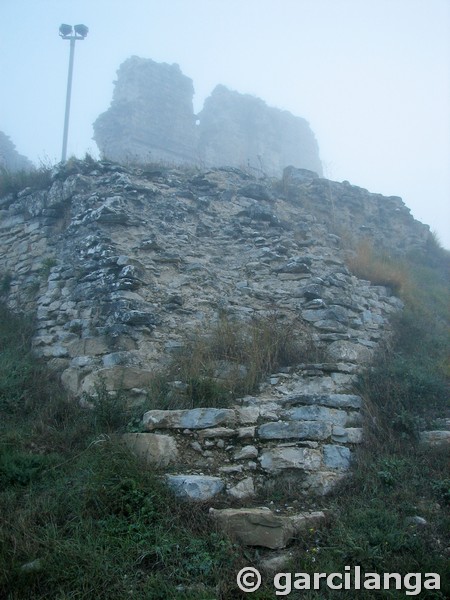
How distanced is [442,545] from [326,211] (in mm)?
8883

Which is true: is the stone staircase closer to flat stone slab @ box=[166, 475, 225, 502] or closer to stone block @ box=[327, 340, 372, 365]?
flat stone slab @ box=[166, 475, 225, 502]

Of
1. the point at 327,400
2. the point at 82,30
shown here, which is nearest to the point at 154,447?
the point at 327,400

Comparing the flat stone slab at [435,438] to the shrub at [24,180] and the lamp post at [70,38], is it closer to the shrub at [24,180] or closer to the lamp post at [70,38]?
the shrub at [24,180]

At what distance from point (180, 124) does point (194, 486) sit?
19831mm

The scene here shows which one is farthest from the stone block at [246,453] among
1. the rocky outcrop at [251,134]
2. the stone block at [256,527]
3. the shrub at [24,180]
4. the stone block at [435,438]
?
the rocky outcrop at [251,134]

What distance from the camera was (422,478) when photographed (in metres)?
4.15

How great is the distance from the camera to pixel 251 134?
24547 millimetres

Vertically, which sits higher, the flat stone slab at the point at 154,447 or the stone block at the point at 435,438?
the stone block at the point at 435,438

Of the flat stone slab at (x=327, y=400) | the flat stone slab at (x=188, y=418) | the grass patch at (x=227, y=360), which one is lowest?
the flat stone slab at (x=188, y=418)

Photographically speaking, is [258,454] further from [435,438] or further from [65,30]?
[65,30]

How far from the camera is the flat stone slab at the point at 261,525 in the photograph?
3.52 m

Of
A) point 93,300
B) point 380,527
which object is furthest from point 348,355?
point 93,300

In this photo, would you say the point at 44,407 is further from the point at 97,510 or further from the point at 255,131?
the point at 255,131

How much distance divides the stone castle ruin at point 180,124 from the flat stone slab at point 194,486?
15.1 metres
